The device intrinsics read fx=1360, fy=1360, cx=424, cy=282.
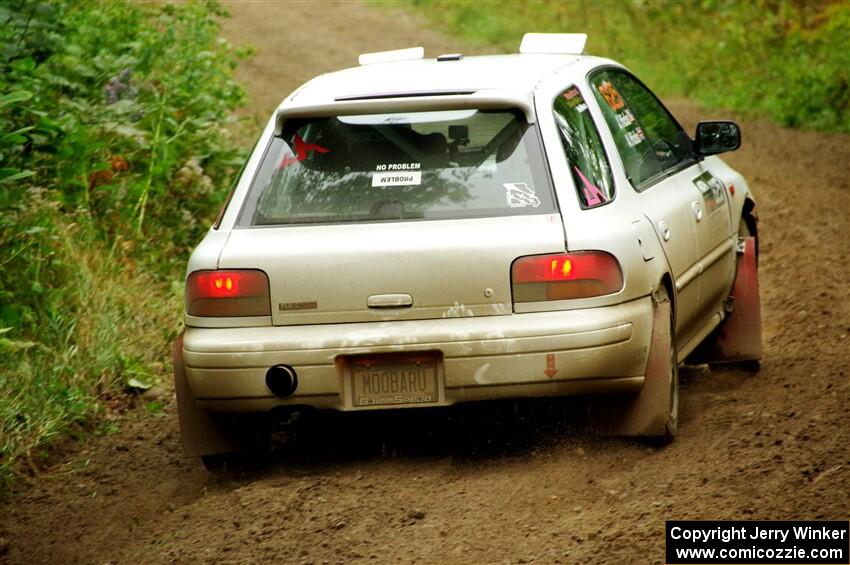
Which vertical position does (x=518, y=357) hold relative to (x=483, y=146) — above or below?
below

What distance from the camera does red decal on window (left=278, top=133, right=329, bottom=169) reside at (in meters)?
5.48

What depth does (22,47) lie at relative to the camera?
27.4 feet

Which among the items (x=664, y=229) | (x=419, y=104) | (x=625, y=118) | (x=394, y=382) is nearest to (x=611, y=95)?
(x=625, y=118)

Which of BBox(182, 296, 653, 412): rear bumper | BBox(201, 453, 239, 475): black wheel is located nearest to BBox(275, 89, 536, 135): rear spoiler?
BBox(182, 296, 653, 412): rear bumper

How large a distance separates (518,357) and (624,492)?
62 cm

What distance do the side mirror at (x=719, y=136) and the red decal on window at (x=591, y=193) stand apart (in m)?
1.49

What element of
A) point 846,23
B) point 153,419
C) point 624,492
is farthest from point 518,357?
point 846,23

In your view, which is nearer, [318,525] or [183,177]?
[318,525]

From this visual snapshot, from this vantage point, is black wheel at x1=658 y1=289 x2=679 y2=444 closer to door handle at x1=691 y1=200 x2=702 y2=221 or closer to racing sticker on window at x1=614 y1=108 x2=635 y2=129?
door handle at x1=691 y1=200 x2=702 y2=221

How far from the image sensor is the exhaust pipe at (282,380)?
5.14 metres

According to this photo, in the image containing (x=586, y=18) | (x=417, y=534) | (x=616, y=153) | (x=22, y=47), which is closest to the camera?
(x=417, y=534)

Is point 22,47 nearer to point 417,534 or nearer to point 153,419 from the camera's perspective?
point 153,419

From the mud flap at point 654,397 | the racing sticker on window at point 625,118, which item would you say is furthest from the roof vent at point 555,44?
the mud flap at point 654,397

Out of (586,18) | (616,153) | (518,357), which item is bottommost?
(586,18)
